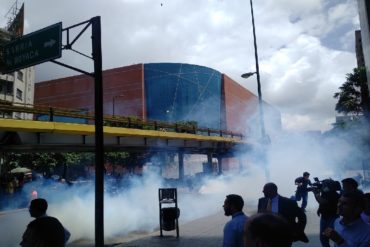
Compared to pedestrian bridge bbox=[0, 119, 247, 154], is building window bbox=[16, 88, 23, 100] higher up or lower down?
higher up

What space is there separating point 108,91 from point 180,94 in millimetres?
13559

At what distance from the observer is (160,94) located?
208 ft

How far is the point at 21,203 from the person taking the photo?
76.3 feet

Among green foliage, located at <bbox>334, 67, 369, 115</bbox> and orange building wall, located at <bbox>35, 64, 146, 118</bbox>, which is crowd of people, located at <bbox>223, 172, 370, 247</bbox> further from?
orange building wall, located at <bbox>35, 64, 146, 118</bbox>

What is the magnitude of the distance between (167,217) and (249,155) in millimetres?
37976

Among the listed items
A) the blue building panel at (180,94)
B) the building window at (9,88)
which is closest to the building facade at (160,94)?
the blue building panel at (180,94)

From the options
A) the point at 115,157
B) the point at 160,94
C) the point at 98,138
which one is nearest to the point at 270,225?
the point at 98,138

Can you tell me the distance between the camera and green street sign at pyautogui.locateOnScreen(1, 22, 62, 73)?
27.1 feet

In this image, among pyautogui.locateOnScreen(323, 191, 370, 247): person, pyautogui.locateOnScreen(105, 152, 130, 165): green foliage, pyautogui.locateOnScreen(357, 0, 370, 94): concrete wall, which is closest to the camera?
pyautogui.locateOnScreen(323, 191, 370, 247): person

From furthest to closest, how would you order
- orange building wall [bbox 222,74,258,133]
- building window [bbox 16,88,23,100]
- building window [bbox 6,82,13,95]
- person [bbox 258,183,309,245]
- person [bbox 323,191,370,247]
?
orange building wall [bbox 222,74,258,133] < building window [bbox 16,88,23,100] < building window [bbox 6,82,13,95] < person [bbox 258,183,309,245] < person [bbox 323,191,370,247]

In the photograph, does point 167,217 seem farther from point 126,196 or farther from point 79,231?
point 126,196

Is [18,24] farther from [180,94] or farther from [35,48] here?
[35,48]

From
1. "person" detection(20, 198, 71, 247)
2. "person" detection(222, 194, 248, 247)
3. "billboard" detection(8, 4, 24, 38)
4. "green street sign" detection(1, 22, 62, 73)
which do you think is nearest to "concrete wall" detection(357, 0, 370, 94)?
"person" detection(222, 194, 248, 247)

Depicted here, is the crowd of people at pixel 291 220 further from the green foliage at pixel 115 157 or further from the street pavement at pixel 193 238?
the green foliage at pixel 115 157
